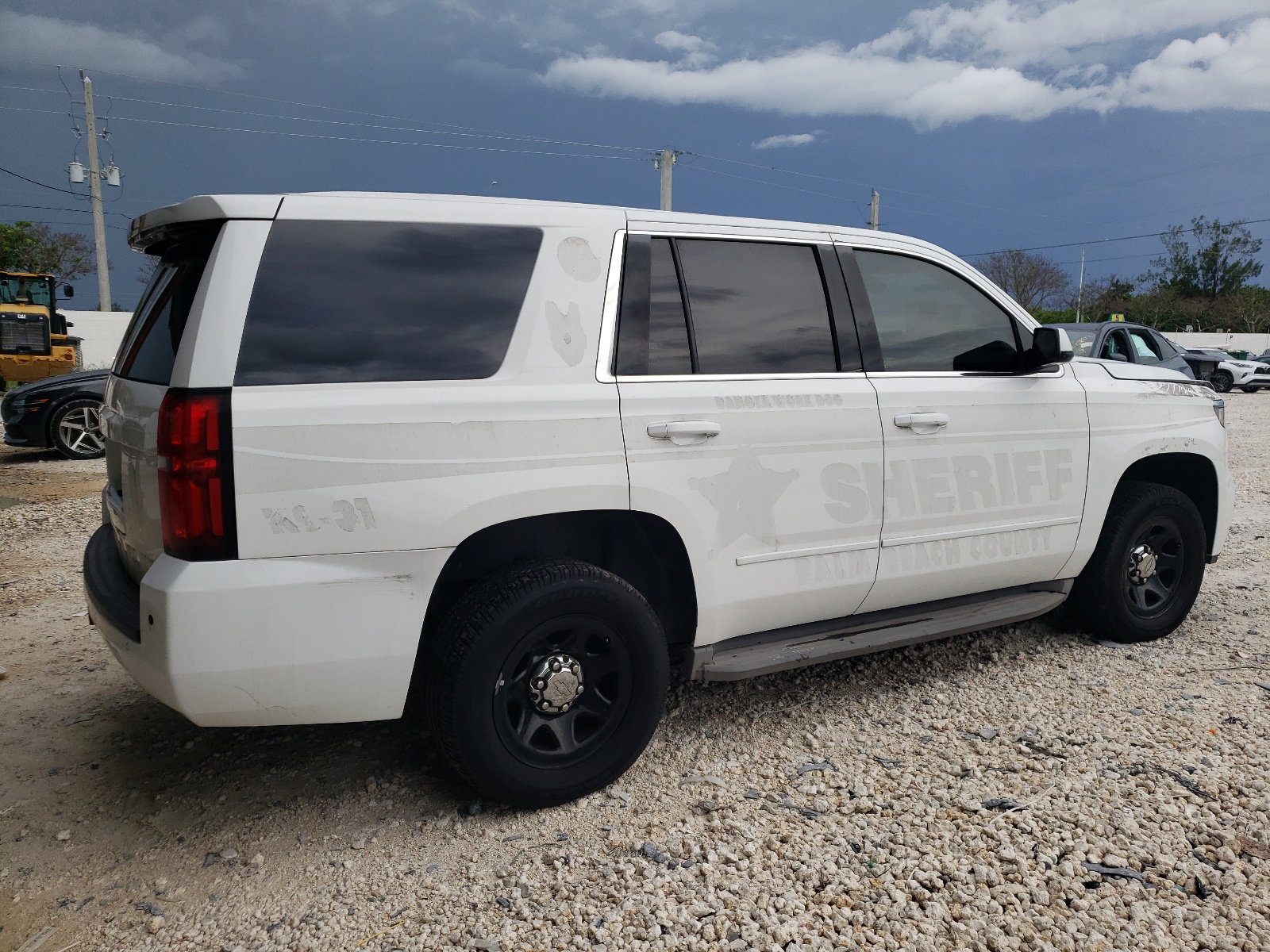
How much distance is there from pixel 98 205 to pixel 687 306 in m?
32.4

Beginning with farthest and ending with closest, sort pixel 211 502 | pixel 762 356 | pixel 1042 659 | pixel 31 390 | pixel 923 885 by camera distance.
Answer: pixel 31 390
pixel 1042 659
pixel 762 356
pixel 923 885
pixel 211 502

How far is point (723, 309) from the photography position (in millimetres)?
3252

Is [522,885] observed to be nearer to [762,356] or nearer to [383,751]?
[383,751]

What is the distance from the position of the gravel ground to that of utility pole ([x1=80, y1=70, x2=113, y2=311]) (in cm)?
2997

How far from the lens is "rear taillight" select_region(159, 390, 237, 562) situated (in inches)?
94.3

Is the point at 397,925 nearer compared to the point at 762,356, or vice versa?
the point at 397,925

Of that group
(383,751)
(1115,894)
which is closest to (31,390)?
(383,751)

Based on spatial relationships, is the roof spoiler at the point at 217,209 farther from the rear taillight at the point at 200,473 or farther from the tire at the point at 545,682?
the tire at the point at 545,682

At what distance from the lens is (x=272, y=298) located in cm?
253

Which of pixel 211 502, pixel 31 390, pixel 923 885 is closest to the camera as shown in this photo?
pixel 211 502

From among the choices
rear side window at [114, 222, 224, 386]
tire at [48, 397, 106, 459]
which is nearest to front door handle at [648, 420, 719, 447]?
rear side window at [114, 222, 224, 386]

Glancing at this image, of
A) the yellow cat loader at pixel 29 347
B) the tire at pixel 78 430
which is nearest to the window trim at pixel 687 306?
the tire at pixel 78 430

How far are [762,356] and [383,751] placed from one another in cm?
203

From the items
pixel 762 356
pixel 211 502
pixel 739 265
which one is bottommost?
pixel 211 502
